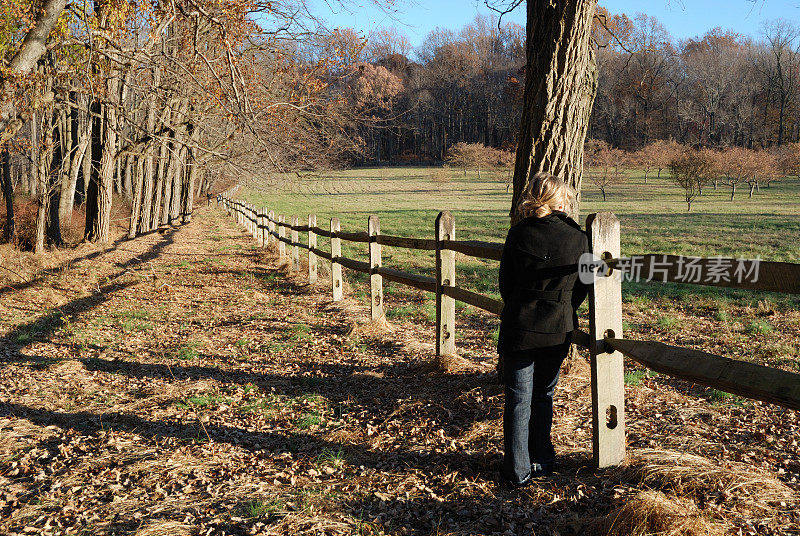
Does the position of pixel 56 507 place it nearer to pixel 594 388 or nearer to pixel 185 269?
pixel 594 388

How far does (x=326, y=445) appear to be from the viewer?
470cm

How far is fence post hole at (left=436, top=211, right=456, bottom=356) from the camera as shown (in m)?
6.18

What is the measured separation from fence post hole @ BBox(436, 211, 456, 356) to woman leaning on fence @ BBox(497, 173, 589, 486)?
2410 mm

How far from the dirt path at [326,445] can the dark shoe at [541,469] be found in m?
0.08

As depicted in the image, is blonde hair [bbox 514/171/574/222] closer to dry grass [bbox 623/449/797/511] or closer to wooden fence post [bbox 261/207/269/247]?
dry grass [bbox 623/449/797/511]

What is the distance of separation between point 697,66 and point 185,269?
82.5m

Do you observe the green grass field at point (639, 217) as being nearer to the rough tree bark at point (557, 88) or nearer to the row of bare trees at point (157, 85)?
the row of bare trees at point (157, 85)

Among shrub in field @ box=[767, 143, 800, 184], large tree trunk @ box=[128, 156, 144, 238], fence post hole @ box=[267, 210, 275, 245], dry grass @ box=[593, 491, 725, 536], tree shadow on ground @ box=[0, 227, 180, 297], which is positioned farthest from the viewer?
shrub in field @ box=[767, 143, 800, 184]

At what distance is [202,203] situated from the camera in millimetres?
54031

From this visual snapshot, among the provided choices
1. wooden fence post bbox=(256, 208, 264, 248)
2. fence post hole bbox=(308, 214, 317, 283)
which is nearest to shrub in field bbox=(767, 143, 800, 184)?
wooden fence post bbox=(256, 208, 264, 248)

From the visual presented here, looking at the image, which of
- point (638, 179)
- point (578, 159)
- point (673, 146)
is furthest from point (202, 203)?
point (578, 159)

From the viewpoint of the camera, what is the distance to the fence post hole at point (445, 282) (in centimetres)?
618

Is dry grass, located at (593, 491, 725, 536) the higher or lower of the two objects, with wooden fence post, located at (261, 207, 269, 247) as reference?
lower

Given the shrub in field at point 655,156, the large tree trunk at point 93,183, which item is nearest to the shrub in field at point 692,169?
the shrub in field at point 655,156
